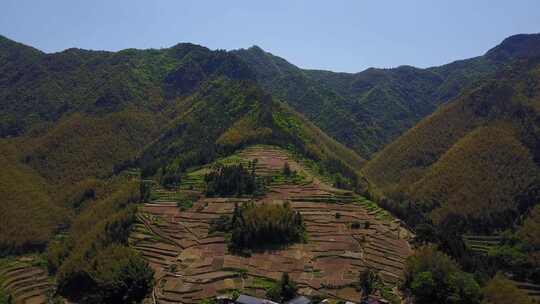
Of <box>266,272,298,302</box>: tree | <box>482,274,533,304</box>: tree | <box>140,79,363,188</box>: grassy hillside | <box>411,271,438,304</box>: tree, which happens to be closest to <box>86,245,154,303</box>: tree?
<box>266,272,298,302</box>: tree

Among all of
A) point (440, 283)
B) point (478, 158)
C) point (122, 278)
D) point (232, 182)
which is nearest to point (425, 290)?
point (440, 283)

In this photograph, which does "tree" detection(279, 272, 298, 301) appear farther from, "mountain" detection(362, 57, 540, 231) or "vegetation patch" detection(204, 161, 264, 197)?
"mountain" detection(362, 57, 540, 231)

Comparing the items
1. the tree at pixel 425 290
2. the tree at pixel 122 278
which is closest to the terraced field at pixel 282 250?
the tree at pixel 122 278

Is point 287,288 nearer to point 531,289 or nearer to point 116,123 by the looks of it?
point 531,289

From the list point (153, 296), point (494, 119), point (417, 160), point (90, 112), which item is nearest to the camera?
point (153, 296)

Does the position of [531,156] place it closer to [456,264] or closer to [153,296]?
[456,264]

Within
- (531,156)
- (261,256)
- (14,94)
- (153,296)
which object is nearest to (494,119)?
(531,156)

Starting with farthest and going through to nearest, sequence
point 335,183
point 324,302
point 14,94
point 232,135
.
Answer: point 14,94 < point 232,135 < point 335,183 < point 324,302
